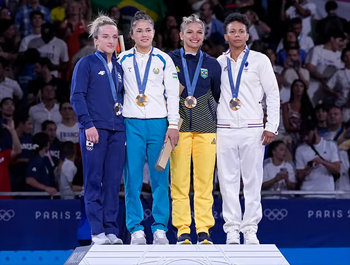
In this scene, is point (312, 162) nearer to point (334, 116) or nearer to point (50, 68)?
point (334, 116)

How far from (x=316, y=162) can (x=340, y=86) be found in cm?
136

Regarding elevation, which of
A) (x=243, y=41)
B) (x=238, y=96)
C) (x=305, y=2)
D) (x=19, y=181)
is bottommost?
(x=19, y=181)

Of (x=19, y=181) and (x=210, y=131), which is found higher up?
(x=210, y=131)

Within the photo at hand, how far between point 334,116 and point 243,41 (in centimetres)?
365

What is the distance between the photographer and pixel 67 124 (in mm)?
8195

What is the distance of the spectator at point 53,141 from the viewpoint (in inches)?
313

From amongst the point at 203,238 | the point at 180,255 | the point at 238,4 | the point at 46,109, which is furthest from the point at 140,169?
the point at 238,4

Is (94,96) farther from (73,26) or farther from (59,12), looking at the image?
(59,12)

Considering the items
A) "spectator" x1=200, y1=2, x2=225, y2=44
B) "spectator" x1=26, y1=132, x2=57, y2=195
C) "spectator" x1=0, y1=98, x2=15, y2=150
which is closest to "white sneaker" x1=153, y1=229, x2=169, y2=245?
"spectator" x1=26, y1=132, x2=57, y2=195

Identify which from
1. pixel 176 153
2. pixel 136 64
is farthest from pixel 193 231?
pixel 136 64

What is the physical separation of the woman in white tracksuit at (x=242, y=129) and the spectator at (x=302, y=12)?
13.1 feet

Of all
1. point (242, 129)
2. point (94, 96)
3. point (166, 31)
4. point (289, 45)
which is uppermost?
point (166, 31)

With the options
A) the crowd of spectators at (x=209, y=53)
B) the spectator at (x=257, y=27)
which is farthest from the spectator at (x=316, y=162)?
the spectator at (x=257, y=27)

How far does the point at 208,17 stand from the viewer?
29.2 ft
